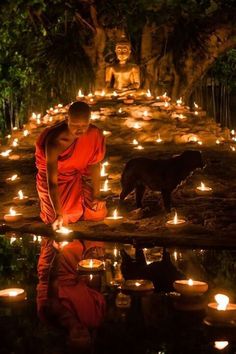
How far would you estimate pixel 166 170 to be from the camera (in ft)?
21.4

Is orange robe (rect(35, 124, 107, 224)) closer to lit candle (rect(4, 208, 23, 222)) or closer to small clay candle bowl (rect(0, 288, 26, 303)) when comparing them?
lit candle (rect(4, 208, 23, 222))

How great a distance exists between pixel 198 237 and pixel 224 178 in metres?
2.99

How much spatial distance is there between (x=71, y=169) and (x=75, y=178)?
106 millimetres

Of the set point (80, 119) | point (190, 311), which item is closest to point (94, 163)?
point (80, 119)

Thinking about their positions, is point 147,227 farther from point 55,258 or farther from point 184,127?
point 184,127

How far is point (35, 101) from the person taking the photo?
16.3 metres

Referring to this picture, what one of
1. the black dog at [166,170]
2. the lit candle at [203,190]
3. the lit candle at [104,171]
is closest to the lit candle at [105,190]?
the lit candle at [104,171]

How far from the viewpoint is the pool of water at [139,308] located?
10.9 ft

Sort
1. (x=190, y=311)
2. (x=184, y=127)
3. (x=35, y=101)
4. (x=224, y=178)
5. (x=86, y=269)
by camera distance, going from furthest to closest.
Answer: (x=35, y=101)
(x=184, y=127)
(x=224, y=178)
(x=86, y=269)
(x=190, y=311)

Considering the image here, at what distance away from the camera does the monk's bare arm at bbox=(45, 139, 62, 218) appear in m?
5.91

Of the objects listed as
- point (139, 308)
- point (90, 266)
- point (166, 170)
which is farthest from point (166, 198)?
point (139, 308)

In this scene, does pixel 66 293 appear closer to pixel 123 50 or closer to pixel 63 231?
pixel 63 231

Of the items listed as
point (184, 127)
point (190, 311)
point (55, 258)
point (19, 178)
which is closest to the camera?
point (190, 311)

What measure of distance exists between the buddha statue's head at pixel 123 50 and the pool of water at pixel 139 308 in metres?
7.91
